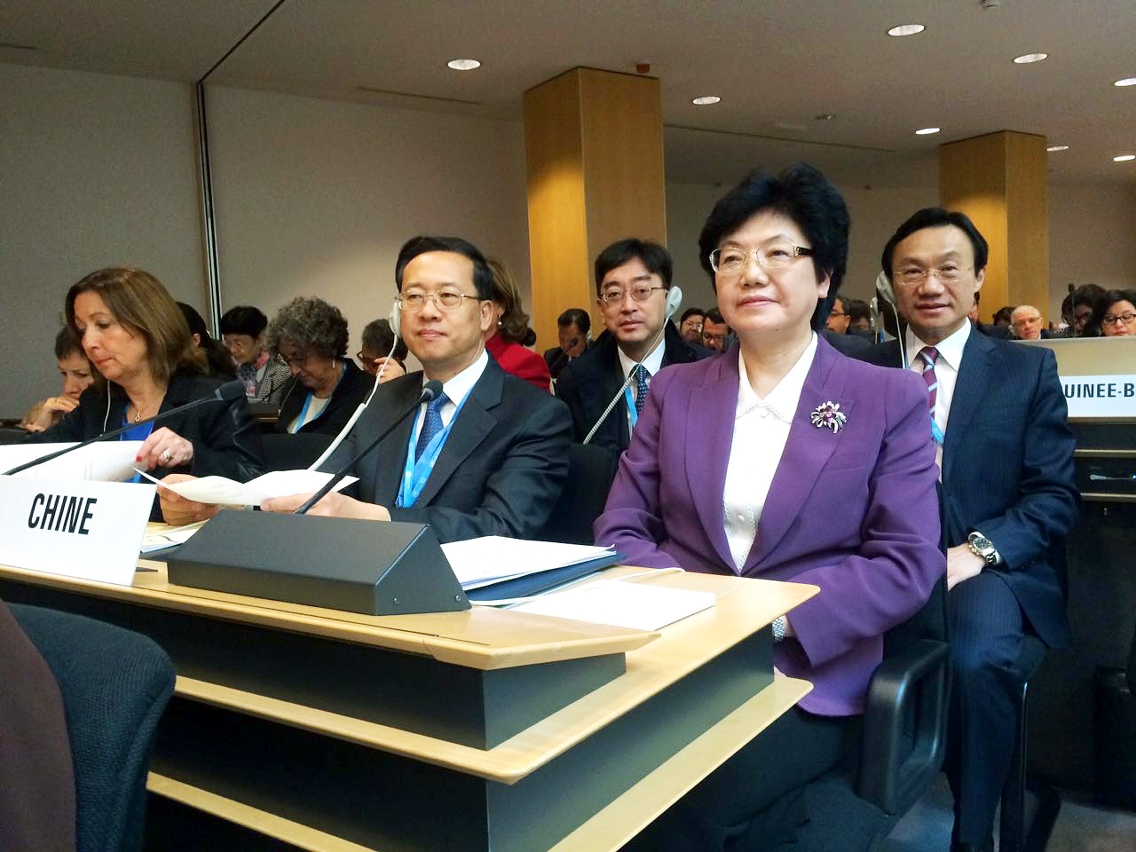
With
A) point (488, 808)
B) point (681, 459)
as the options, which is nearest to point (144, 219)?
point (681, 459)

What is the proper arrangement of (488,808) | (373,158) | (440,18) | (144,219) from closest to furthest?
(488,808), (440,18), (144,219), (373,158)

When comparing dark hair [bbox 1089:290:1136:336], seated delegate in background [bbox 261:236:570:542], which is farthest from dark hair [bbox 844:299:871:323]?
seated delegate in background [bbox 261:236:570:542]

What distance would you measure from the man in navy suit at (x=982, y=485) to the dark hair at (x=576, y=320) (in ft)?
12.6

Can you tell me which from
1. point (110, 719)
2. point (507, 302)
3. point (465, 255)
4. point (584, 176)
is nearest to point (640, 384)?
point (507, 302)

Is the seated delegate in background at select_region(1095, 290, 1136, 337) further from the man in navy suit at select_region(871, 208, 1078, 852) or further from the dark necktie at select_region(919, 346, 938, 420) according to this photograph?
the dark necktie at select_region(919, 346, 938, 420)

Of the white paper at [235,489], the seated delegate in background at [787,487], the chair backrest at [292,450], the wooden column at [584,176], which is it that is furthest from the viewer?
the wooden column at [584,176]

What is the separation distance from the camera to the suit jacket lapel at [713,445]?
1.67 m

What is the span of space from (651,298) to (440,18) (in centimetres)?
341

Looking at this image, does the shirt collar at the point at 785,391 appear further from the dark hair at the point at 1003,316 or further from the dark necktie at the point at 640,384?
the dark hair at the point at 1003,316

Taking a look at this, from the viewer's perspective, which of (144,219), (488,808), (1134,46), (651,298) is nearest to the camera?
Answer: (488,808)

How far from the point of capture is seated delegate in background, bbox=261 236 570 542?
207 cm

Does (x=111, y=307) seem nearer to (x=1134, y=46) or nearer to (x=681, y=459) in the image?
(x=681, y=459)

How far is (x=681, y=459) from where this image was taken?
5.75 feet

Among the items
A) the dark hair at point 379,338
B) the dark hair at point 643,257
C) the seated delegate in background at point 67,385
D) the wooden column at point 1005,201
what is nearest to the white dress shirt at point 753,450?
the dark hair at point 643,257
